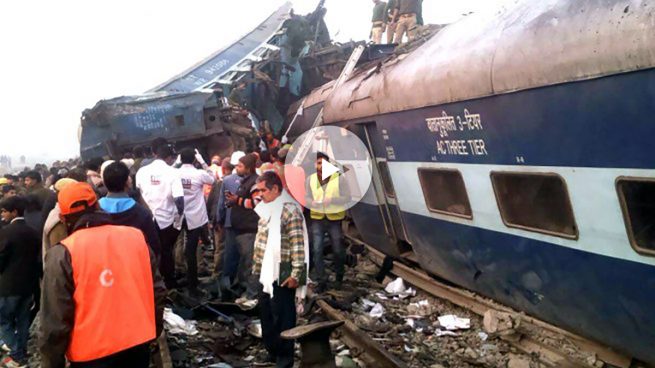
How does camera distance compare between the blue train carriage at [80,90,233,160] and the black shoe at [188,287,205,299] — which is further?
the blue train carriage at [80,90,233,160]

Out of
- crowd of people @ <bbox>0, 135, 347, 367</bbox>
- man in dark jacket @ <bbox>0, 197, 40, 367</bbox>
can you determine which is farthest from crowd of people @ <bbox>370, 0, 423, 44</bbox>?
man in dark jacket @ <bbox>0, 197, 40, 367</bbox>

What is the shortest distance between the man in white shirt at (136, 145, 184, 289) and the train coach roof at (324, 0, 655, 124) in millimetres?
2570

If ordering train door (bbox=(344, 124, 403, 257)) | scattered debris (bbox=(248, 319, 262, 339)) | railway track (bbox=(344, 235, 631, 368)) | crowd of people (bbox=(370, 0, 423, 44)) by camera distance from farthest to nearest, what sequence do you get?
crowd of people (bbox=(370, 0, 423, 44)) → train door (bbox=(344, 124, 403, 257)) → scattered debris (bbox=(248, 319, 262, 339)) → railway track (bbox=(344, 235, 631, 368))

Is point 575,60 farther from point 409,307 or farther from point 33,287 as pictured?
point 33,287

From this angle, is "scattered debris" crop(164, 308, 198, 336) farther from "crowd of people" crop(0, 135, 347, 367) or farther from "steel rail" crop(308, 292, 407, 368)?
"steel rail" crop(308, 292, 407, 368)

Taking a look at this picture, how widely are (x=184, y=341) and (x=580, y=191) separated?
4148 mm

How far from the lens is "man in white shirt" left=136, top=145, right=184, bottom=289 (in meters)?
6.60

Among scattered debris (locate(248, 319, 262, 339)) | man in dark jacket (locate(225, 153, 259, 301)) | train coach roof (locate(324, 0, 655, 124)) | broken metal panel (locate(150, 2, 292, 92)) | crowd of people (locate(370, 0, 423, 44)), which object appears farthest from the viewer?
broken metal panel (locate(150, 2, 292, 92))

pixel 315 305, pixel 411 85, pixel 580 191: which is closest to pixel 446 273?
pixel 315 305

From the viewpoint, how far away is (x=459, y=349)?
551 centimetres

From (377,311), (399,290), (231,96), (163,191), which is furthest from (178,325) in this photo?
(231,96)

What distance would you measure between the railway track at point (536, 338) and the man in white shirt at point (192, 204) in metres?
1.80

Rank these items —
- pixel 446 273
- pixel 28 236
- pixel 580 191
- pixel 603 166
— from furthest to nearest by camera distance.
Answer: pixel 446 273
pixel 28 236
pixel 580 191
pixel 603 166

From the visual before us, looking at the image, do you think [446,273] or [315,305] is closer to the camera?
[446,273]
